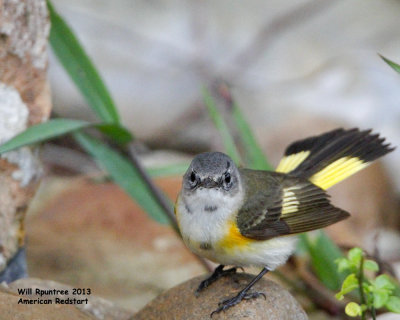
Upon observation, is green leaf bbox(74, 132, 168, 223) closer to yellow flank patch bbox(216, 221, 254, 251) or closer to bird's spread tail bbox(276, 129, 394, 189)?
bird's spread tail bbox(276, 129, 394, 189)

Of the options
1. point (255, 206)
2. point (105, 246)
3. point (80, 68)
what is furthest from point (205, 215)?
point (105, 246)

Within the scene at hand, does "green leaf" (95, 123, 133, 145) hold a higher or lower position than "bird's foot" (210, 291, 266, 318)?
higher

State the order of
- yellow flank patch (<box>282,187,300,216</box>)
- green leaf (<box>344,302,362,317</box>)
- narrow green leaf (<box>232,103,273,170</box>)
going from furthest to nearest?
narrow green leaf (<box>232,103,273,170</box>) → yellow flank patch (<box>282,187,300,216</box>) → green leaf (<box>344,302,362,317</box>)

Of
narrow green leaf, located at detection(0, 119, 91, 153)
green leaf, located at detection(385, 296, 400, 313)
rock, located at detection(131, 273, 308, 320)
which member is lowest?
rock, located at detection(131, 273, 308, 320)

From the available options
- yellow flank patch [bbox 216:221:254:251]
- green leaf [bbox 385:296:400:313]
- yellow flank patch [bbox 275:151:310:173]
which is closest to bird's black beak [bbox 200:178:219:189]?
yellow flank patch [bbox 216:221:254:251]

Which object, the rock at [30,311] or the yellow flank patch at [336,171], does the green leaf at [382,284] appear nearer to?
the yellow flank patch at [336,171]

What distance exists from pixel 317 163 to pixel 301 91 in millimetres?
3216

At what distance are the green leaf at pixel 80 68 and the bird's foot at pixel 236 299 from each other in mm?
1564

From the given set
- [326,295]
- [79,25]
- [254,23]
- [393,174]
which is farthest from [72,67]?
[254,23]

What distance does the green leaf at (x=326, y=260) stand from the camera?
4.03m

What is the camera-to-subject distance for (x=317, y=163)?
12.1 ft

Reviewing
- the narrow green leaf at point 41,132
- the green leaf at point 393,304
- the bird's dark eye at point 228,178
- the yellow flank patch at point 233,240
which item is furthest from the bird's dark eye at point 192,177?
the green leaf at point 393,304

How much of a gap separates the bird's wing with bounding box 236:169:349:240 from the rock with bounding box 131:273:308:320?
26 cm

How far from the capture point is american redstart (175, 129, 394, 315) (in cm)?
304
